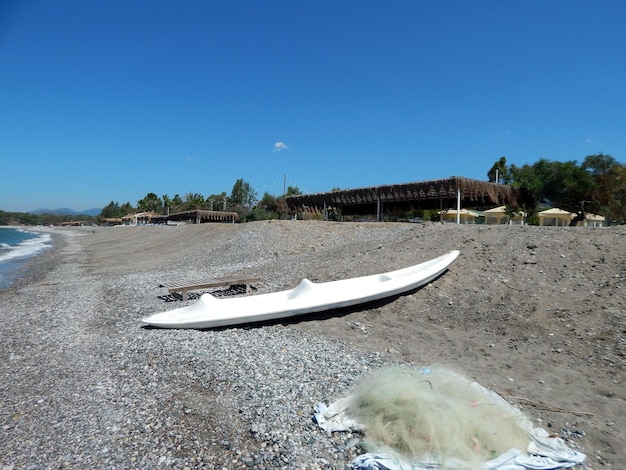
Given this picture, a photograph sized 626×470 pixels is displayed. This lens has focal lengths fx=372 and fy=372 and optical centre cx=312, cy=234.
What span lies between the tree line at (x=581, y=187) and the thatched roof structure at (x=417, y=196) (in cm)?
198

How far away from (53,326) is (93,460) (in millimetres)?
4425

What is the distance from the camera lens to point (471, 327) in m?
5.58

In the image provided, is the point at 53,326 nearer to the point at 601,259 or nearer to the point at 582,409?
the point at 582,409

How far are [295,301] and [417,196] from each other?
55.6 feet

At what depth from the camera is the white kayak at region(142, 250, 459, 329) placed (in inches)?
212

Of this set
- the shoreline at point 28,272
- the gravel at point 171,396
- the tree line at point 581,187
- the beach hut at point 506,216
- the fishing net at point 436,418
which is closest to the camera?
the fishing net at point 436,418

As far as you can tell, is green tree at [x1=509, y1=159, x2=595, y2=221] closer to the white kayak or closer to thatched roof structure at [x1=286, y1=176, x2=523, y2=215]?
thatched roof structure at [x1=286, y1=176, x2=523, y2=215]

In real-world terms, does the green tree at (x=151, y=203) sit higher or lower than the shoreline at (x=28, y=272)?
higher

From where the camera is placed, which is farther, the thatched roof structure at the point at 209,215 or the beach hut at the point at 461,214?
the thatched roof structure at the point at 209,215

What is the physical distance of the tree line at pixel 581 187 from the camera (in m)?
19.8

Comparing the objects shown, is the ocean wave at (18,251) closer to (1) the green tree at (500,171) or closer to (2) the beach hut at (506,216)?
(2) the beach hut at (506,216)

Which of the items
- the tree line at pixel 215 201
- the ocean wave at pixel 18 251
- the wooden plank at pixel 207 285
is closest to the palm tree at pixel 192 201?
the tree line at pixel 215 201

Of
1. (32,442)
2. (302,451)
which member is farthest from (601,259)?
(32,442)

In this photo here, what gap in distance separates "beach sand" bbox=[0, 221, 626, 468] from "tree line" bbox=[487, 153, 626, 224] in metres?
15.2
